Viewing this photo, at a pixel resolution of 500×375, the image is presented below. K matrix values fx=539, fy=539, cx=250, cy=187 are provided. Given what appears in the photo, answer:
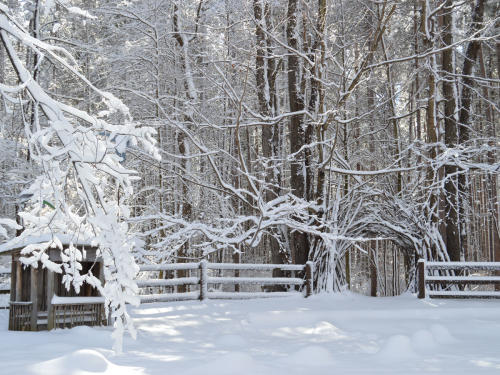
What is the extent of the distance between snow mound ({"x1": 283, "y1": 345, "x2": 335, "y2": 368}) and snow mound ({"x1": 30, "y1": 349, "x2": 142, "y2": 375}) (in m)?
2.17

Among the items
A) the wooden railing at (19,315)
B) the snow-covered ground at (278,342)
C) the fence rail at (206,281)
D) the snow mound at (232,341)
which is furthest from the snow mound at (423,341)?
the wooden railing at (19,315)

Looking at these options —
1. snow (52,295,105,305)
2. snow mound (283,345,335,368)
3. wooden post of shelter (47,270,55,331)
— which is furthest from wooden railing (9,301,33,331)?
snow mound (283,345,335,368)

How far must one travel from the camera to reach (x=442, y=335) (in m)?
8.95

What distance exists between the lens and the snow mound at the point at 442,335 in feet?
28.8

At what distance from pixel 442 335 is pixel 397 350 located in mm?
1596

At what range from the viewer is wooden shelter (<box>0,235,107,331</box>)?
363 inches

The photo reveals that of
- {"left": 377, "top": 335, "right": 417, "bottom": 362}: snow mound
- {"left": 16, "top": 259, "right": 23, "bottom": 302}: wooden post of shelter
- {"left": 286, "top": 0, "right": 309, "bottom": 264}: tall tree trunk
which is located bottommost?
{"left": 377, "top": 335, "right": 417, "bottom": 362}: snow mound

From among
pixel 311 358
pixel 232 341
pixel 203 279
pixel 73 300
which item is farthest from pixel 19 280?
pixel 311 358

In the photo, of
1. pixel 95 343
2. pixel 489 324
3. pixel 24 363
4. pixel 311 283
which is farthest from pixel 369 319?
pixel 24 363

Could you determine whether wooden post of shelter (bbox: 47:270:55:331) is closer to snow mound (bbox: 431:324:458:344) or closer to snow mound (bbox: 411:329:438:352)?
snow mound (bbox: 411:329:438:352)

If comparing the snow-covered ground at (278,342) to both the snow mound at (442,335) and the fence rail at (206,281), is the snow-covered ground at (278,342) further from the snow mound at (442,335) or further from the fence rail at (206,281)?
the fence rail at (206,281)

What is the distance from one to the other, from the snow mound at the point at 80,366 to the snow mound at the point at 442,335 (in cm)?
512

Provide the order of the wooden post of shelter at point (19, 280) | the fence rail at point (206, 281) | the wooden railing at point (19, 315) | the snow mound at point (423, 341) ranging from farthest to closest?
1. the fence rail at point (206, 281)
2. the wooden post of shelter at point (19, 280)
3. the wooden railing at point (19, 315)
4. the snow mound at point (423, 341)

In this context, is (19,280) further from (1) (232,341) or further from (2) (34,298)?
(1) (232,341)
